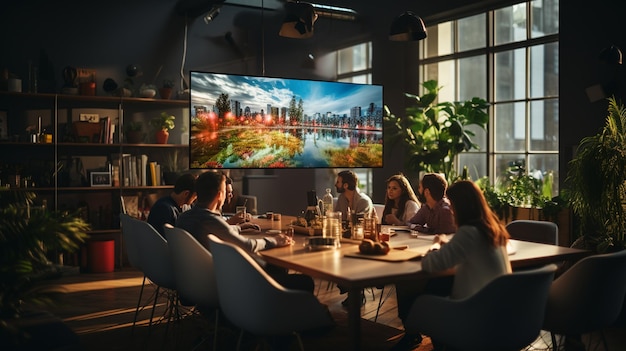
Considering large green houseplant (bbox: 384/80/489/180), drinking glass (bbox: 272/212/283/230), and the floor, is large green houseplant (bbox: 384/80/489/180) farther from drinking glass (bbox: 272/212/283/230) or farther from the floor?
drinking glass (bbox: 272/212/283/230)

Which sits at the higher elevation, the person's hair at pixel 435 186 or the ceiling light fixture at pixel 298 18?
the ceiling light fixture at pixel 298 18

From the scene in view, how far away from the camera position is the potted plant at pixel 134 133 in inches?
298

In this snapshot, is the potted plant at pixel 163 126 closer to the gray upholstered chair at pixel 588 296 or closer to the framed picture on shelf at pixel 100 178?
the framed picture on shelf at pixel 100 178

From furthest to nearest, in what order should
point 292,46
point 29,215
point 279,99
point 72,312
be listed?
point 292,46 < point 279,99 < point 72,312 < point 29,215

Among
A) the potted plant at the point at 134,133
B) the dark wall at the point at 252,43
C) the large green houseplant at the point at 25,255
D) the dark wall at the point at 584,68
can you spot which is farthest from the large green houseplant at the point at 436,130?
the large green houseplant at the point at 25,255

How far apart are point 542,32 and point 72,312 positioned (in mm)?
5359

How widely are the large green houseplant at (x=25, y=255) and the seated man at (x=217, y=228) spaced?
3.33 feet

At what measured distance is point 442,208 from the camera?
4.51m

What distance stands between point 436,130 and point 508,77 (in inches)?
39.8

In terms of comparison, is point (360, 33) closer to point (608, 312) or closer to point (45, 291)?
point (608, 312)

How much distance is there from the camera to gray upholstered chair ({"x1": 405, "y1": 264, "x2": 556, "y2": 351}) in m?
2.78

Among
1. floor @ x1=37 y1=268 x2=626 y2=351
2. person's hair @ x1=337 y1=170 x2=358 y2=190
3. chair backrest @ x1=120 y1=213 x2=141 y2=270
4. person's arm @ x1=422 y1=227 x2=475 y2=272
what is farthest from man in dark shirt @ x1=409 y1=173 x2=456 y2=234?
chair backrest @ x1=120 y1=213 x2=141 y2=270

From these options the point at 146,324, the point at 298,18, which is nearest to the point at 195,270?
the point at 146,324

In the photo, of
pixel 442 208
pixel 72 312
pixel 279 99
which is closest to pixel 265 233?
pixel 442 208
